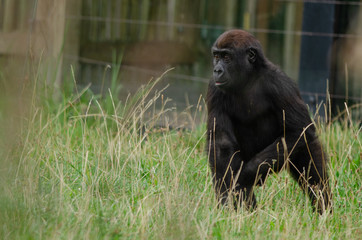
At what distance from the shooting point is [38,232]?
9.60 feet

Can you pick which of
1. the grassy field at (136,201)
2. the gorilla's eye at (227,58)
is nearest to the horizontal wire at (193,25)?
the grassy field at (136,201)

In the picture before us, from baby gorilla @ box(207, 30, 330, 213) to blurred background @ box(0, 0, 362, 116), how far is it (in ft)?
7.07

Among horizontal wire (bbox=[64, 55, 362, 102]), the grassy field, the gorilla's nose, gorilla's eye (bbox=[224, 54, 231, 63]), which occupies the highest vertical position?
gorilla's eye (bbox=[224, 54, 231, 63])

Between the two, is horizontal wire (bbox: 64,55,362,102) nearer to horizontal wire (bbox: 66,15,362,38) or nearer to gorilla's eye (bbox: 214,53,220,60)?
horizontal wire (bbox: 66,15,362,38)

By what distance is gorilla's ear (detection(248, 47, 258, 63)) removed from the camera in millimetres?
4383

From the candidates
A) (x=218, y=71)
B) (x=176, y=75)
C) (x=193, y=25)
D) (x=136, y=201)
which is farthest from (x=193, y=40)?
(x=136, y=201)

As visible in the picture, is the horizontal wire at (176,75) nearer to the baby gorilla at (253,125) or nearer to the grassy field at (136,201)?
the grassy field at (136,201)

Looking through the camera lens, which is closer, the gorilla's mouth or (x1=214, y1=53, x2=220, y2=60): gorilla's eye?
the gorilla's mouth

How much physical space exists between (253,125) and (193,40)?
13.7 ft

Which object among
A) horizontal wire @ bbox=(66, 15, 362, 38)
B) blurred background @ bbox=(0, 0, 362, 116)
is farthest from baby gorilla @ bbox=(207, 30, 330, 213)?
horizontal wire @ bbox=(66, 15, 362, 38)

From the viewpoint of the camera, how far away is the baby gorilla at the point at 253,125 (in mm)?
4219

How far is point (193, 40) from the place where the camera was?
27.6 feet

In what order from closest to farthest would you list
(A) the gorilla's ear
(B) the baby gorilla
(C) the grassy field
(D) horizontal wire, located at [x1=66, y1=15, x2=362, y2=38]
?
(C) the grassy field → (B) the baby gorilla → (A) the gorilla's ear → (D) horizontal wire, located at [x1=66, y1=15, x2=362, y2=38]

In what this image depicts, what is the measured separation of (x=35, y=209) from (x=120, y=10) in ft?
19.8
